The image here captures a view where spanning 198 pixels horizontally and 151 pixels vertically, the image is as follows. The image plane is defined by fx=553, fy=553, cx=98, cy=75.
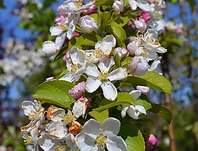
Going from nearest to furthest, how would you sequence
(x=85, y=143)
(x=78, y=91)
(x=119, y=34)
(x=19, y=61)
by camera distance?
(x=85, y=143) < (x=78, y=91) < (x=119, y=34) < (x=19, y=61)

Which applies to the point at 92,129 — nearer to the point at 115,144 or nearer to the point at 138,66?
the point at 115,144

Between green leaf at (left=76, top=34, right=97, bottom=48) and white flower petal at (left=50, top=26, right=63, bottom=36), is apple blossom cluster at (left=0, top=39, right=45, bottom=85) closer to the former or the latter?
white flower petal at (left=50, top=26, right=63, bottom=36)

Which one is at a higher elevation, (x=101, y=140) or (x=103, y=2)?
(x=103, y=2)

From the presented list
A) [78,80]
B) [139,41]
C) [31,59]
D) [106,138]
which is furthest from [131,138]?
[31,59]

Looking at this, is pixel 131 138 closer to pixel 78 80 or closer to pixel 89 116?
pixel 89 116

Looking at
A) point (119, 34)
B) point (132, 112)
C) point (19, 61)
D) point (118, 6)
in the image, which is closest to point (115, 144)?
point (132, 112)

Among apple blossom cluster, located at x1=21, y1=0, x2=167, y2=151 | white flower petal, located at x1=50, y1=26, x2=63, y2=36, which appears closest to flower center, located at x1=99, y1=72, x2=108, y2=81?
apple blossom cluster, located at x1=21, y1=0, x2=167, y2=151
